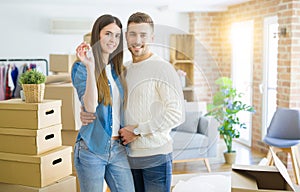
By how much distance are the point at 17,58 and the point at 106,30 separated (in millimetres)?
4827

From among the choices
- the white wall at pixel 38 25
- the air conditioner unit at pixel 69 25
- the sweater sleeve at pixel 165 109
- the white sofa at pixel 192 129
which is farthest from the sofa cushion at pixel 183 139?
the air conditioner unit at pixel 69 25

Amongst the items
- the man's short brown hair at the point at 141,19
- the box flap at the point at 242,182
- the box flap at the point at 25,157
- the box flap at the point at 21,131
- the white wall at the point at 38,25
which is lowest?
the box flap at the point at 25,157

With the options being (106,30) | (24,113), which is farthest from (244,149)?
(106,30)

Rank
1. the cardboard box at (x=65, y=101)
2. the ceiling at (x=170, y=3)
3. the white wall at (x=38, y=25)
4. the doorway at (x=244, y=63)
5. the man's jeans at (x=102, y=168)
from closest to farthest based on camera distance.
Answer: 1. the man's jeans at (x=102, y=168)
2. the cardboard box at (x=65, y=101)
3. the ceiling at (x=170, y=3)
4. the doorway at (x=244, y=63)
5. the white wall at (x=38, y=25)

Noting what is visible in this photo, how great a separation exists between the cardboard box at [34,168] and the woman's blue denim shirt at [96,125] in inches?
37.2

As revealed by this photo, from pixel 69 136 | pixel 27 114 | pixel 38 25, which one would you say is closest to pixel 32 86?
pixel 27 114

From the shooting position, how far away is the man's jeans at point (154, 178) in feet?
5.56

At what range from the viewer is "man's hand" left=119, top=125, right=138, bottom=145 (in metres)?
1.54

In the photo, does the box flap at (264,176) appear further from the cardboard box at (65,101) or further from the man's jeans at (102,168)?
the cardboard box at (65,101)

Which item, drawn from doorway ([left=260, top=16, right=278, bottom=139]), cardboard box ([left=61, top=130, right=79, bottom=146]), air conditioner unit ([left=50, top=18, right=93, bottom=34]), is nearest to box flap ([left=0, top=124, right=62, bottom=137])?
cardboard box ([left=61, top=130, right=79, bottom=146])

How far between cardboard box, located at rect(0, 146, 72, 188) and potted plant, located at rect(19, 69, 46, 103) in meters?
0.33

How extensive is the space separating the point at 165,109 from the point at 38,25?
503 cm

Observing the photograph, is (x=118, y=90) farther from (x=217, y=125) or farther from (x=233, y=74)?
(x=233, y=74)

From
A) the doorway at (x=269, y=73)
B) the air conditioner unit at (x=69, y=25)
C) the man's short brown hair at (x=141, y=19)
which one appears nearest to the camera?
the man's short brown hair at (x=141, y=19)
